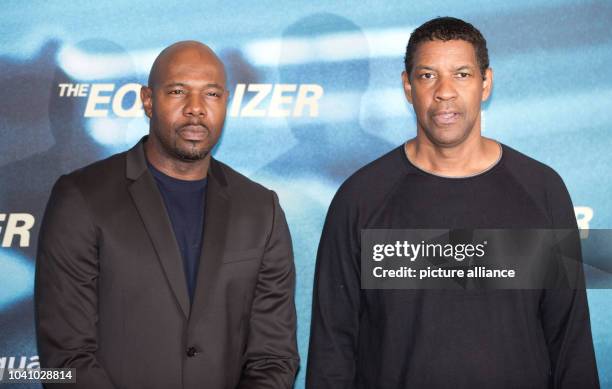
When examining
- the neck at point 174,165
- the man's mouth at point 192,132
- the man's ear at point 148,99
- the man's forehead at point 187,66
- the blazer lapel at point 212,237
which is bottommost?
the blazer lapel at point 212,237

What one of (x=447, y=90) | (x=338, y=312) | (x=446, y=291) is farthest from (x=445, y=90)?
(x=338, y=312)

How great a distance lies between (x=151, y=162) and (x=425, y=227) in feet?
3.43

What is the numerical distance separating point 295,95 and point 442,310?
1458 mm

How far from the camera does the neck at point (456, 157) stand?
271 centimetres

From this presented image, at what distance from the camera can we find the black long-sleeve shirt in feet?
8.41

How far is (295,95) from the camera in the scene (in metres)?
3.62

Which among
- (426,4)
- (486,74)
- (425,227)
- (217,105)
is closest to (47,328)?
(217,105)

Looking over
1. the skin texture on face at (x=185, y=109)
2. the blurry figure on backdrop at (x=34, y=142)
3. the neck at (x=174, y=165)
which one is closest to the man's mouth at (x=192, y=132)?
the skin texture on face at (x=185, y=109)

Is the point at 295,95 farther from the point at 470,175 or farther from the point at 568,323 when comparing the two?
the point at 568,323

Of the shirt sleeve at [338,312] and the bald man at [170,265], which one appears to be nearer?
the bald man at [170,265]

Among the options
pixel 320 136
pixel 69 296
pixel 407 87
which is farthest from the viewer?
pixel 320 136

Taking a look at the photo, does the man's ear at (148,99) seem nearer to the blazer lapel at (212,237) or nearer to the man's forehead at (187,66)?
the man's forehead at (187,66)

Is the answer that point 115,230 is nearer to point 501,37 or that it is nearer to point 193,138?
point 193,138

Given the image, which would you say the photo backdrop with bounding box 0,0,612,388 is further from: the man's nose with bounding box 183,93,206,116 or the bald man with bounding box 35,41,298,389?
the man's nose with bounding box 183,93,206,116
